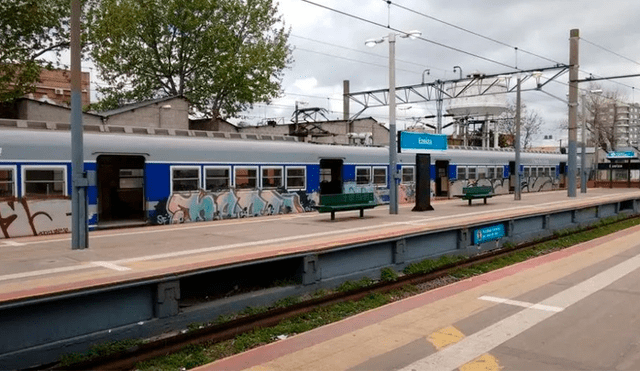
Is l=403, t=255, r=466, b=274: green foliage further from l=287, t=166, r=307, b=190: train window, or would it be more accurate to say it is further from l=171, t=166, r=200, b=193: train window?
l=287, t=166, r=307, b=190: train window

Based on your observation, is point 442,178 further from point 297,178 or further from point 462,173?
point 297,178

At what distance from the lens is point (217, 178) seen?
17.2m

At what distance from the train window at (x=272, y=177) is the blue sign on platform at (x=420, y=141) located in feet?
14.9

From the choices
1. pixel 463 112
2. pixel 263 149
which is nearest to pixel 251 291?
pixel 263 149

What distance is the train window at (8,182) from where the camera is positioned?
1244 cm

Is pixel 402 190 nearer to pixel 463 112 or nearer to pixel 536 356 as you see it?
pixel 536 356

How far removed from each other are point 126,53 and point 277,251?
1115 inches

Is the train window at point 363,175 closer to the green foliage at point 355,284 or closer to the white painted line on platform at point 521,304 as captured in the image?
the green foliage at point 355,284

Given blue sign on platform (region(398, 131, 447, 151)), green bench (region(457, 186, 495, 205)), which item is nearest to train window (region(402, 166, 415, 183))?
green bench (region(457, 186, 495, 205))

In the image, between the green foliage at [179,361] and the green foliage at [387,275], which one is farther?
the green foliage at [387,275]

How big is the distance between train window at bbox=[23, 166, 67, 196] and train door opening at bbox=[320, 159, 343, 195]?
10.6m

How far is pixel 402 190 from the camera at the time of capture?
25531 mm

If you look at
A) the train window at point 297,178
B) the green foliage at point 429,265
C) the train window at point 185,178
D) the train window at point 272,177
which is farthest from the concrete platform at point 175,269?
the train window at point 297,178

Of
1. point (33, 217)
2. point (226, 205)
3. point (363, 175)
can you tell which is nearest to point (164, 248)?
point (33, 217)
